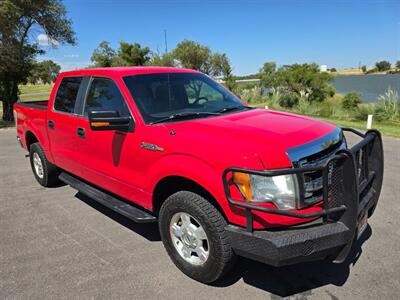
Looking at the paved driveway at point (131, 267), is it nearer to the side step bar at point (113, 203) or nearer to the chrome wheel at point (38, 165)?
the side step bar at point (113, 203)

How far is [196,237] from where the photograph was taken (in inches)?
117

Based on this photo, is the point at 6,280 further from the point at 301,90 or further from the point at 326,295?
the point at 301,90

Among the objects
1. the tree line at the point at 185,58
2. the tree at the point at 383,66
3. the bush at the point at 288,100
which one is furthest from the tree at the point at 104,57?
the tree at the point at 383,66

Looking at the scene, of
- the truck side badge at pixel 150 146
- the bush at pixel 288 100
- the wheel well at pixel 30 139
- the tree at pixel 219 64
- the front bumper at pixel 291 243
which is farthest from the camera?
the tree at pixel 219 64

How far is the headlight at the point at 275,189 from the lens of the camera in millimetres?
2520

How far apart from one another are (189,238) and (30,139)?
14.7ft

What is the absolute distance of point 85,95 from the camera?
14.2ft

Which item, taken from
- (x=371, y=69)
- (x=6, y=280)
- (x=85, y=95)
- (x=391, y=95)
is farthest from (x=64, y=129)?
(x=371, y=69)

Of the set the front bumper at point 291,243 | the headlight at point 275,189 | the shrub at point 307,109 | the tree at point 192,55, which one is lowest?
the shrub at point 307,109

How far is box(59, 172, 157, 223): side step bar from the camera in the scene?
3453mm

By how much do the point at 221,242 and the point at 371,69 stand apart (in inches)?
4985

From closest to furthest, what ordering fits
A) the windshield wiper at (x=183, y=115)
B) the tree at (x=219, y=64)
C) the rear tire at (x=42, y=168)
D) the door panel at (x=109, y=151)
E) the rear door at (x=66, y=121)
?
the windshield wiper at (x=183, y=115)
the door panel at (x=109, y=151)
the rear door at (x=66, y=121)
the rear tire at (x=42, y=168)
the tree at (x=219, y=64)

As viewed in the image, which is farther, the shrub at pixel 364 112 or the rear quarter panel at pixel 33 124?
the shrub at pixel 364 112

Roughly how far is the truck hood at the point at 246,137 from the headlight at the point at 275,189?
0.32ft
